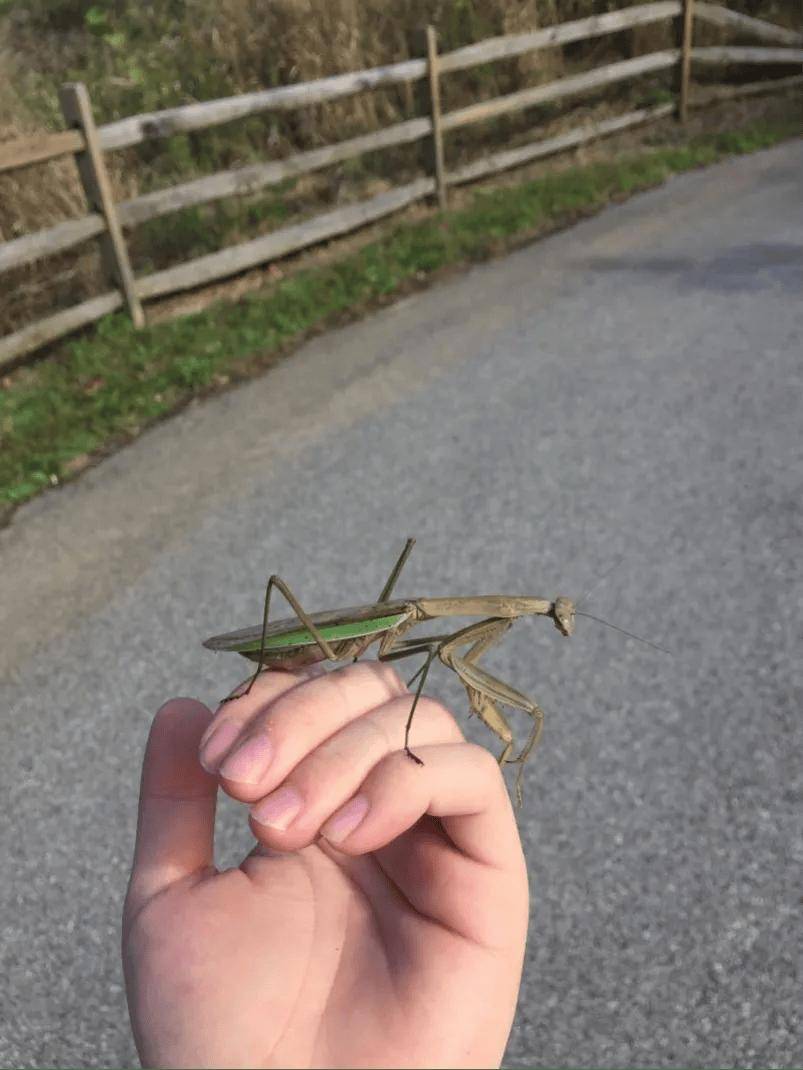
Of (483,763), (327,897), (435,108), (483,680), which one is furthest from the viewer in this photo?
(435,108)

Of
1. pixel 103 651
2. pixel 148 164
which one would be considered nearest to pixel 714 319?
pixel 103 651

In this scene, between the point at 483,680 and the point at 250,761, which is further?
the point at 483,680

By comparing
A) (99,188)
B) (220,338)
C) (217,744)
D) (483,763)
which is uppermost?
(217,744)

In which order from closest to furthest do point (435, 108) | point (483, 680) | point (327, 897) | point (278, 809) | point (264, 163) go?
1. point (278, 809)
2. point (327, 897)
3. point (483, 680)
4. point (264, 163)
5. point (435, 108)

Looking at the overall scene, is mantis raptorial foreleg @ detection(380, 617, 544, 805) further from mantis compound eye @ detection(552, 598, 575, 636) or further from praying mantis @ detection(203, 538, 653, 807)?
mantis compound eye @ detection(552, 598, 575, 636)

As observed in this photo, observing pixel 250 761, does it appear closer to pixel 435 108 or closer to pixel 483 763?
pixel 483 763

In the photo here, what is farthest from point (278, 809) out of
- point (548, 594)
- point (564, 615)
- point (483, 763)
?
point (548, 594)

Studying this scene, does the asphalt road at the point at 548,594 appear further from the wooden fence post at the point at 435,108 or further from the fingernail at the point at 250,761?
the wooden fence post at the point at 435,108

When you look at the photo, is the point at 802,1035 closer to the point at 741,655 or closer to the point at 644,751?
the point at 644,751
